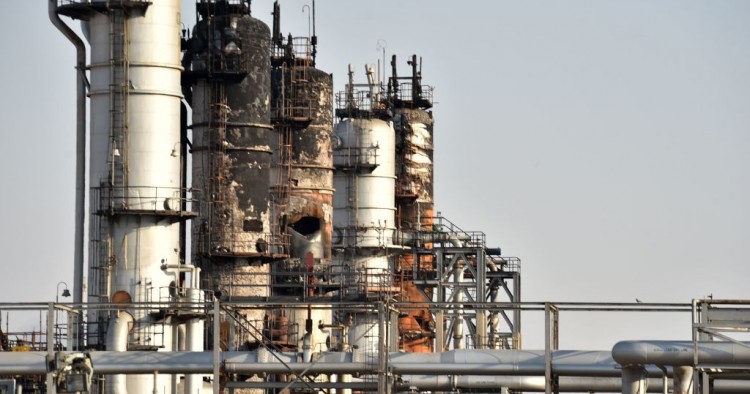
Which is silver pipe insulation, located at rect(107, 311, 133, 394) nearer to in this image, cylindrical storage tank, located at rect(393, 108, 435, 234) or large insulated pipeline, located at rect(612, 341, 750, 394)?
large insulated pipeline, located at rect(612, 341, 750, 394)

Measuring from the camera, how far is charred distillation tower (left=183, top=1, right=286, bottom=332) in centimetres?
5166

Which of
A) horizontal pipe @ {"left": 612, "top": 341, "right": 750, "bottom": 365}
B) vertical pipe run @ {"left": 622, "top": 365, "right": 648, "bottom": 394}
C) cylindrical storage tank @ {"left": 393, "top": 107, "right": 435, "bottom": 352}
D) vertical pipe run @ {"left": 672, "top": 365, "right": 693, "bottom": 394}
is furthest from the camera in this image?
cylindrical storage tank @ {"left": 393, "top": 107, "right": 435, "bottom": 352}

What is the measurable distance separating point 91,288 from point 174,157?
3.67 metres

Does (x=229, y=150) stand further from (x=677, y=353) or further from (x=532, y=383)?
(x=677, y=353)

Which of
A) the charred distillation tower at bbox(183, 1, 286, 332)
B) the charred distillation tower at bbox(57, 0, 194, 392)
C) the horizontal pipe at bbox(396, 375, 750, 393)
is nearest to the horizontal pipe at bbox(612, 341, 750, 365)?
the horizontal pipe at bbox(396, 375, 750, 393)

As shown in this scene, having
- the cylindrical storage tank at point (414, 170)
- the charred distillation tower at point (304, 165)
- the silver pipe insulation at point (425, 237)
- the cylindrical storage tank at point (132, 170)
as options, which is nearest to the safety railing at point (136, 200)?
the cylindrical storage tank at point (132, 170)

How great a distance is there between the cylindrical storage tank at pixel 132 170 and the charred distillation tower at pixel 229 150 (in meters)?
5.70

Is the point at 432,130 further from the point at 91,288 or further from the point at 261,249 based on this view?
the point at 91,288

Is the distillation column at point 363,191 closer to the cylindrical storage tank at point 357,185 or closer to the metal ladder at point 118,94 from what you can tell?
the cylindrical storage tank at point 357,185

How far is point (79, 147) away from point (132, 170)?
6.07 feet

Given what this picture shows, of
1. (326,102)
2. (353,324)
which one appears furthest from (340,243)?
(326,102)

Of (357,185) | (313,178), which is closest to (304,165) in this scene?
(313,178)

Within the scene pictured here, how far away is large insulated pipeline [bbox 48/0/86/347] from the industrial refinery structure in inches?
2.1

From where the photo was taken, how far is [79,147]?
4625 cm
